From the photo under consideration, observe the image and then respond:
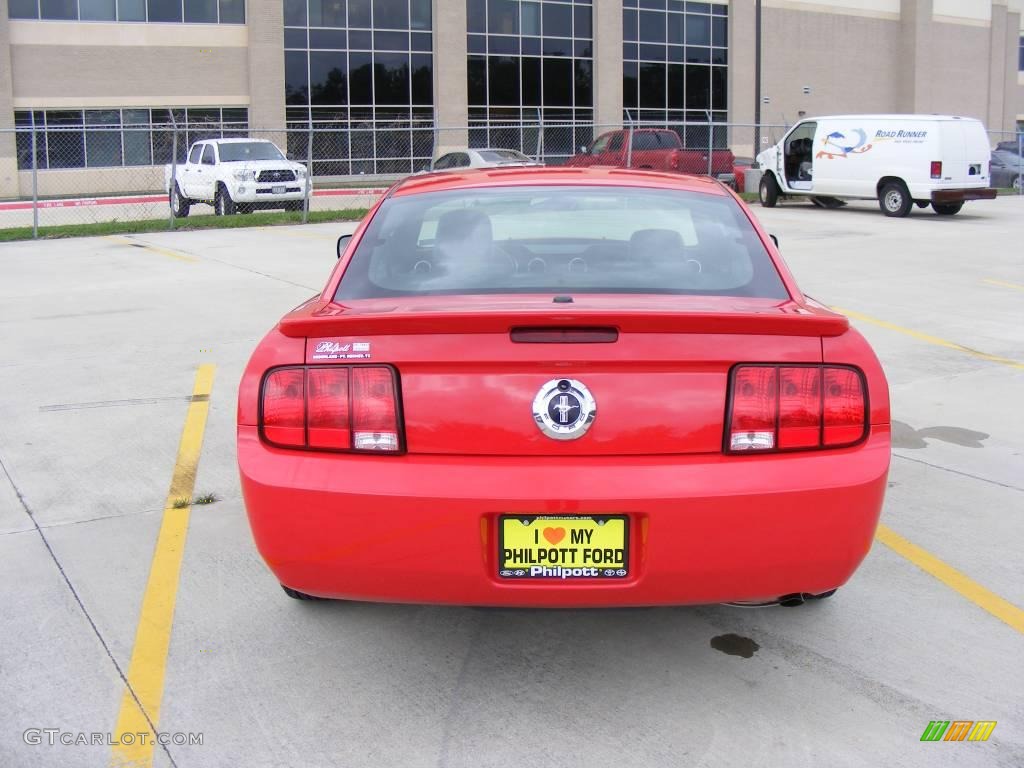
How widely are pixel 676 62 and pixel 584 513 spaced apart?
44.1 m

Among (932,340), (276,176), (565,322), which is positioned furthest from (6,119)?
(565,322)

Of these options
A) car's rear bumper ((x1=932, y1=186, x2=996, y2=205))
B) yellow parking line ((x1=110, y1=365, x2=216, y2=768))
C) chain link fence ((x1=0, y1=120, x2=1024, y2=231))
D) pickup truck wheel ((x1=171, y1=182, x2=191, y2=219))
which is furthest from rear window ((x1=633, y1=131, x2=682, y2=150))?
yellow parking line ((x1=110, y1=365, x2=216, y2=768))

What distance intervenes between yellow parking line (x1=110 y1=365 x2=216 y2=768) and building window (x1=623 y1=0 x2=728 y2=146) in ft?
128

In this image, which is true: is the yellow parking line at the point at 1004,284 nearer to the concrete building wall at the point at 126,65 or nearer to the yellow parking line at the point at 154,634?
the yellow parking line at the point at 154,634

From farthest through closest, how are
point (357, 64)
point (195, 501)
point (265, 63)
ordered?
point (357, 64) → point (265, 63) → point (195, 501)

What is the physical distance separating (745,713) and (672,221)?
1.93 metres

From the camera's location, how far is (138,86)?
35.5 m

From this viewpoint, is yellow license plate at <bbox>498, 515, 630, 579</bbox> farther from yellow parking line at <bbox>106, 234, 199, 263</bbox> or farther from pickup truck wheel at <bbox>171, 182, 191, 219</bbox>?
pickup truck wheel at <bbox>171, 182, 191, 219</bbox>

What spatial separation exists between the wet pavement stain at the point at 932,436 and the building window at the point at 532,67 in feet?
109

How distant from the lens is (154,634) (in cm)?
397

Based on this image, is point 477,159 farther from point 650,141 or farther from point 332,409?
point 332,409

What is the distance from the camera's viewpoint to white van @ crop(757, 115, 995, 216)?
67.9 ft

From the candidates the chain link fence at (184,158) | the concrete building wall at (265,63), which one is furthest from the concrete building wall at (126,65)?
the chain link fence at (184,158)

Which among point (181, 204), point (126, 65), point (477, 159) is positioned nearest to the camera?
point (181, 204)
